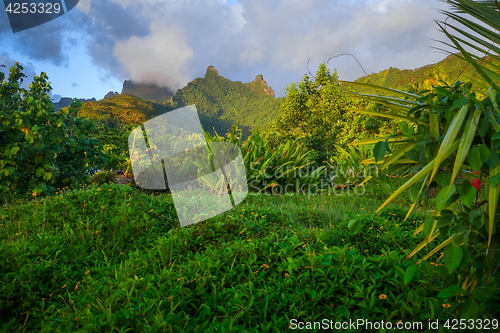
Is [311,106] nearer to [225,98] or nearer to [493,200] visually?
[493,200]

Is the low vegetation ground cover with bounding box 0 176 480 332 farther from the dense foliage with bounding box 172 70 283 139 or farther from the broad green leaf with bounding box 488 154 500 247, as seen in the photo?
the dense foliage with bounding box 172 70 283 139

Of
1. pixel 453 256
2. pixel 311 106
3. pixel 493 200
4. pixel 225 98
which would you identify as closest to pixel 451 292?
pixel 453 256

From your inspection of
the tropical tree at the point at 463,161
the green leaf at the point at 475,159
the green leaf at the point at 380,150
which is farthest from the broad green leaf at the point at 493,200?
the green leaf at the point at 380,150

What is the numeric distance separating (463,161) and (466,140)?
0.25 feet

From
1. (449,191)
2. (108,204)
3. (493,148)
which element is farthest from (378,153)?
(108,204)

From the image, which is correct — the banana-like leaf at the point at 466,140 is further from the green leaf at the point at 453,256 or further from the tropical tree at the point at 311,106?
the tropical tree at the point at 311,106

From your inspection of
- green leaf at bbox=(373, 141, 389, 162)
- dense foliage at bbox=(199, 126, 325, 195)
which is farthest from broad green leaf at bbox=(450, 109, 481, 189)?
dense foliage at bbox=(199, 126, 325, 195)

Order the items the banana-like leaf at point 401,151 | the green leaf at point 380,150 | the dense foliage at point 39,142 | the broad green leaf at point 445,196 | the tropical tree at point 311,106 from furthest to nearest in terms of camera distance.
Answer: the tropical tree at point 311,106, the dense foliage at point 39,142, the banana-like leaf at point 401,151, the green leaf at point 380,150, the broad green leaf at point 445,196

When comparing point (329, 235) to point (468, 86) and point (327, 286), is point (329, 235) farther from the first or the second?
point (468, 86)

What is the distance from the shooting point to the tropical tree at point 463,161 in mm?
964

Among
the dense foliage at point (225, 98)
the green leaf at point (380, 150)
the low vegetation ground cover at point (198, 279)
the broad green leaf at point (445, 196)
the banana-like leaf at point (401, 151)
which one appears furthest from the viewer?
the dense foliage at point (225, 98)

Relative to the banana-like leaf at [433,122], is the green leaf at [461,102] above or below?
above

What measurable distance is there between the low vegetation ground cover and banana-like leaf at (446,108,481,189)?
467mm

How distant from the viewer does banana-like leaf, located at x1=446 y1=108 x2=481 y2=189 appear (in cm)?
95
